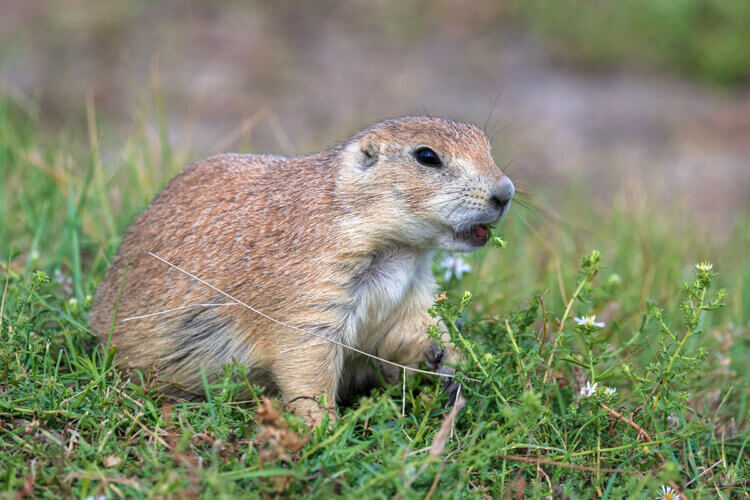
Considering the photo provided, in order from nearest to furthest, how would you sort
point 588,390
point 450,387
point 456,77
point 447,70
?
1. point 588,390
2. point 450,387
3. point 456,77
4. point 447,70

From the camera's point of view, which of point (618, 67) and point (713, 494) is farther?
point (618, 67)

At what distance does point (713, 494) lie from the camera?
3.73m

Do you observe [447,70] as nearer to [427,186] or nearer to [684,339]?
[427,186]

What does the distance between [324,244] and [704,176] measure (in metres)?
7.95

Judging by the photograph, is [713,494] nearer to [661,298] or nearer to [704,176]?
[661,298]

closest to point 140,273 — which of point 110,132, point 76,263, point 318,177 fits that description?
point 76,263

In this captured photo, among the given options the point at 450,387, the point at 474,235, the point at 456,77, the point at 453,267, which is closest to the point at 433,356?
the point at 450,387

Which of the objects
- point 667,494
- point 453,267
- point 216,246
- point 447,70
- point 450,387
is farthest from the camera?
point 447,70

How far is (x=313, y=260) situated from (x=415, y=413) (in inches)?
34.7

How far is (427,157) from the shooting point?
13.1 ft

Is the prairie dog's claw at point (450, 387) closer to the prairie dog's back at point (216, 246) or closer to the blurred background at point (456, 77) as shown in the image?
the prairie dog's back at point (216, 246)

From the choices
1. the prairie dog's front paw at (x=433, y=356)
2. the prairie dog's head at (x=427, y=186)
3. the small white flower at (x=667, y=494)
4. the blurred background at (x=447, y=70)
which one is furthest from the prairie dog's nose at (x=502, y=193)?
the blurred background at (x=447, y=70)

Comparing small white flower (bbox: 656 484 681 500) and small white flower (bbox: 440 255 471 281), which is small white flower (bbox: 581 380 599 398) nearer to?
small white flower (bbox: 656 484 681 500)

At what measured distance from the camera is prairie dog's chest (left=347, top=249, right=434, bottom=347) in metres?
3.99
